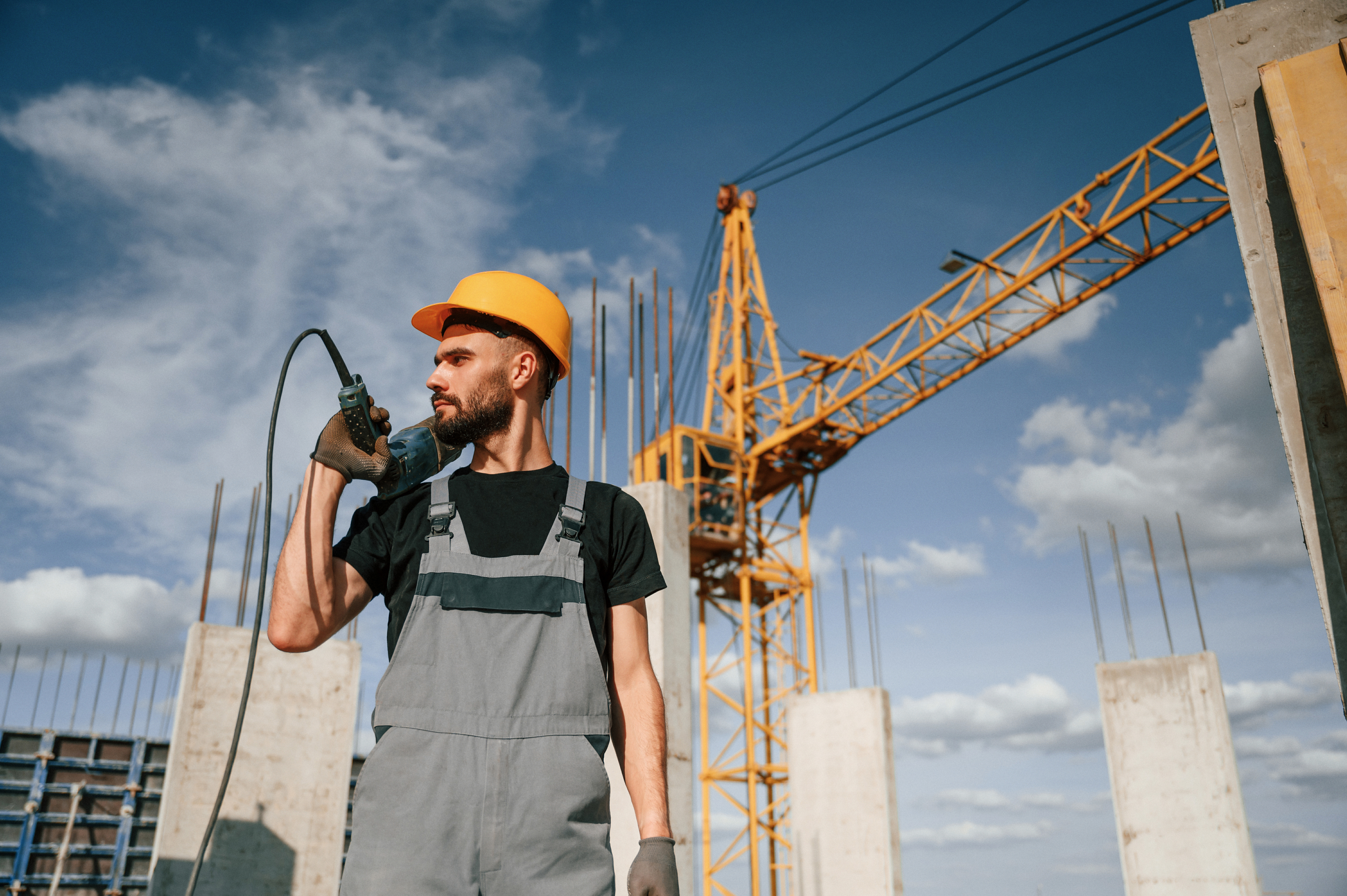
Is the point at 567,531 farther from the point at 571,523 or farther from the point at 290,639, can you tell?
the point at 290,639

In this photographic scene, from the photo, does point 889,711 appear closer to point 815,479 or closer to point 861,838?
point 861,838

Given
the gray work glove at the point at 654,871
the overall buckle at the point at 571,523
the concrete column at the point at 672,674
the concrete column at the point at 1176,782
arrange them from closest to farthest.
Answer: the gray work glove at the point at 654,871 → the overall buckle at the point at 571,523 → the concrete column at the point at 672,674 → the concrete column at the point at 1176,782

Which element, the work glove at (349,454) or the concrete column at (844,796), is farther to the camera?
the concrete column at (844,796)

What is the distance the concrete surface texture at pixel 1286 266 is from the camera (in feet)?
6.87

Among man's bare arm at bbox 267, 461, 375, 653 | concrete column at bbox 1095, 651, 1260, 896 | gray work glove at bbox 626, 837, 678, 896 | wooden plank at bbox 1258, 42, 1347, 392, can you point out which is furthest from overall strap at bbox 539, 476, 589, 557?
concrete column at bbox 1095, 651, 1260, 896

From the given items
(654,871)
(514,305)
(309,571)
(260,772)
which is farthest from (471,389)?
(260,772)

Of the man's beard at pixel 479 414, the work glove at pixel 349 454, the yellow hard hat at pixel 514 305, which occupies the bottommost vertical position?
the work glove at pixel 349 454

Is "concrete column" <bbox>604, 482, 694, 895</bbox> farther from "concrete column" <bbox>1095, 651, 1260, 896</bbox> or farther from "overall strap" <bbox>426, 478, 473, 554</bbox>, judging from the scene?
"concrete column" <bbox>1095, 651, 1260, 896</bbox>

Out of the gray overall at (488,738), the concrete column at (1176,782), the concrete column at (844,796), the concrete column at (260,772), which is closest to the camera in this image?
the gray overall at (488,738)

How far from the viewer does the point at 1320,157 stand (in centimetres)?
210

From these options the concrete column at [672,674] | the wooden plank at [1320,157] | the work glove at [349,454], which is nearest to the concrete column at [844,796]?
the concrete column at [672,674]

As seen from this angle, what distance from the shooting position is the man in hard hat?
63.0 inches

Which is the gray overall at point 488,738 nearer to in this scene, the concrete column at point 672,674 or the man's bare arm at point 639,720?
the man's bare arm at point 639,720

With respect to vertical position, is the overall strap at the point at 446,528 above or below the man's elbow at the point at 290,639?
above
